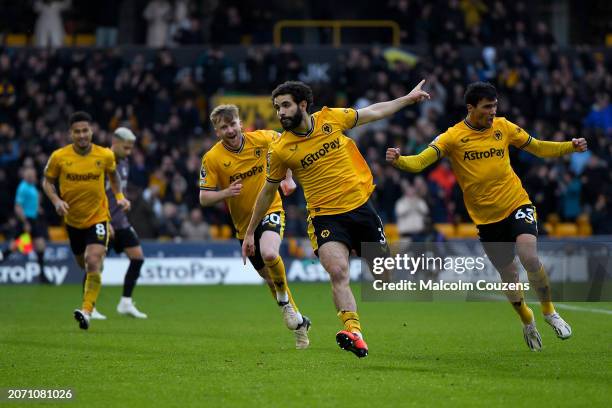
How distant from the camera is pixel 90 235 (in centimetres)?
1541

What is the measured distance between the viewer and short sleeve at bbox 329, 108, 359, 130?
11.1 metres

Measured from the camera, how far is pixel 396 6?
1291 inches

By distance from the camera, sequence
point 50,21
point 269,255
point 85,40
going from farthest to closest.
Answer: point 85,40 → point 50,21 → point 269,255

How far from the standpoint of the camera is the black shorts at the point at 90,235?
1538 cm

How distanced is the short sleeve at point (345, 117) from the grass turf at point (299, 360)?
2.15m

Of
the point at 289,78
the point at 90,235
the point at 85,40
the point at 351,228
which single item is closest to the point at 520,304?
the point at 351,228

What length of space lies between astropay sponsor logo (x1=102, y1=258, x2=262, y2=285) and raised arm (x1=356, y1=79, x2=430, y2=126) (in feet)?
46.5

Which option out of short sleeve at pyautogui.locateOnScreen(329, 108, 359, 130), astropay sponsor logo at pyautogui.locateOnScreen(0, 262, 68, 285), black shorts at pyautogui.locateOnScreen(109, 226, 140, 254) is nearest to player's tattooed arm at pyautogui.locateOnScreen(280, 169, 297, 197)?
short sleeve at pyautogui.locateOnScreen(329, 108, 359, 130)

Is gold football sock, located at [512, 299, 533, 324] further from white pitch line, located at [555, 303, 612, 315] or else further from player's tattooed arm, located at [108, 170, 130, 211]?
player's tattooed arm, located at [108, 170, 130, 211]

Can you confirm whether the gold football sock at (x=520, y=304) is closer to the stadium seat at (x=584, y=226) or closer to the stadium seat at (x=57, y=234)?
the stadium seat at (x=584, y=226)

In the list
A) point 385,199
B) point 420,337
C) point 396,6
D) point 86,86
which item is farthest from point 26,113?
point 420,337

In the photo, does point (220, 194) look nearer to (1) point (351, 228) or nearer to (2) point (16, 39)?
(1) point (351, 228)

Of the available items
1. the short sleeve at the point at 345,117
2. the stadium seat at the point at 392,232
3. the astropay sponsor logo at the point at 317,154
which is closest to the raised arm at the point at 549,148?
the short sleeve at the point at 345,117

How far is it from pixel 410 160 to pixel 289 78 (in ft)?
58.2
